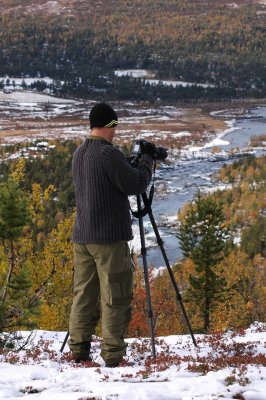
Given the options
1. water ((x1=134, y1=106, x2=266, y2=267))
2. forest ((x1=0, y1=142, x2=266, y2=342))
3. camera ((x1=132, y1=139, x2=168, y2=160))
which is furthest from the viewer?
water ((x1=134, y1=106, x2=266, y2=267))

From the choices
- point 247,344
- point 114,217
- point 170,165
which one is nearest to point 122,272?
point 114,217

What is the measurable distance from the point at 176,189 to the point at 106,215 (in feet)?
264

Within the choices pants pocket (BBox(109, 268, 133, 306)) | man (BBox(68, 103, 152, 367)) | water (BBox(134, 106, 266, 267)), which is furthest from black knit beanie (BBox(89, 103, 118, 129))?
water (BBox(134, 106, 266, 267))

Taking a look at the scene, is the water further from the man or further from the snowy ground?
the man

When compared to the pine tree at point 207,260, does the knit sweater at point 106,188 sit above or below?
above

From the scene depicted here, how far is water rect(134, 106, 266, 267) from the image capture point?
62.9 m

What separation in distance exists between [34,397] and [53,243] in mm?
14438

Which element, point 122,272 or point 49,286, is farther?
point 49,286

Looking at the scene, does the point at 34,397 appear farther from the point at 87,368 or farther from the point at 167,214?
the point at 167,214

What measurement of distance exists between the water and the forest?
3.97m

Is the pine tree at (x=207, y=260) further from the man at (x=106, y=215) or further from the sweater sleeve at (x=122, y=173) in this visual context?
the sweater sleeve at (x=122, y=173)

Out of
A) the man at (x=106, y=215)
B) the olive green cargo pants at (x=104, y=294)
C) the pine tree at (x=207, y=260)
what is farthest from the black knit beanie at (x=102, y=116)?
the pine tree at (x=207, y=260)

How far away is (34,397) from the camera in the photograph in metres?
5.73

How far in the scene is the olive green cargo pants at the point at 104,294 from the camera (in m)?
6.73
